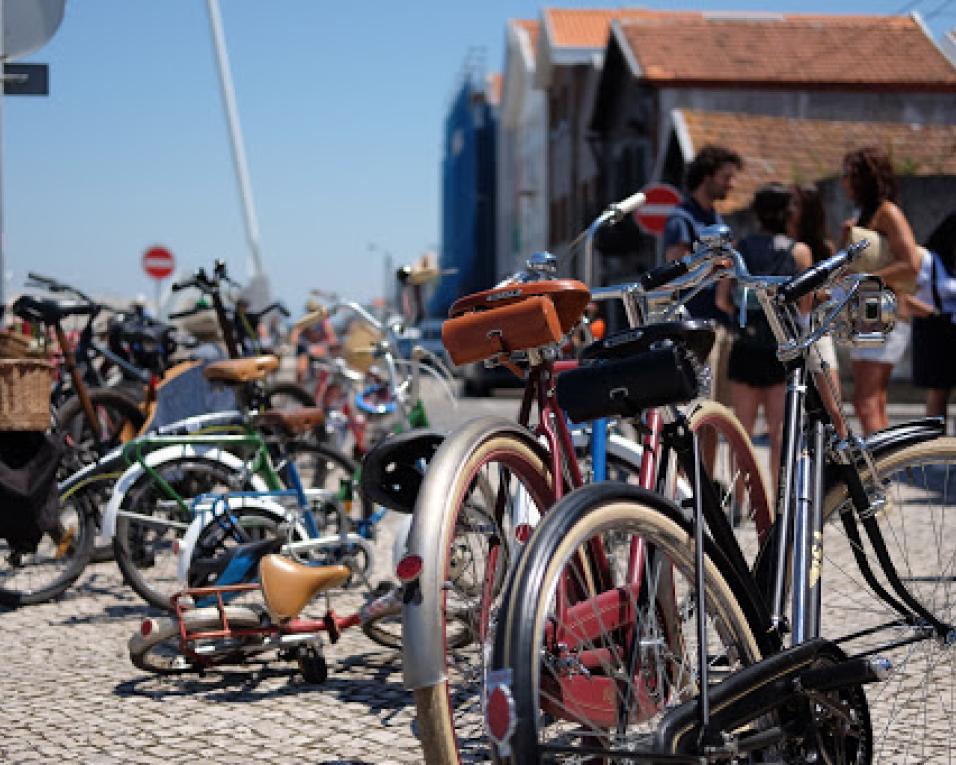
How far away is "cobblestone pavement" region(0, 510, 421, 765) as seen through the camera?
4148 millimetres

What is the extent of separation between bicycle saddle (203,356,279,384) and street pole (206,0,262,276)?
1951 cm

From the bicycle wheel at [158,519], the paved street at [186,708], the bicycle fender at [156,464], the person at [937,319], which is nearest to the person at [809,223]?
the person at [937,319]

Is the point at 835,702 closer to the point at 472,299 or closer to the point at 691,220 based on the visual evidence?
the point at 472,299

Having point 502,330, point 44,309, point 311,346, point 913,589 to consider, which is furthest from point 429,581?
point 311,346

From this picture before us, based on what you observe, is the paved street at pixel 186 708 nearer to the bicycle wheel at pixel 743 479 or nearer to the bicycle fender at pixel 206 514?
the bicycle fender at pixel 206 514

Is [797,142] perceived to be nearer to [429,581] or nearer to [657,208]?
[657,208]

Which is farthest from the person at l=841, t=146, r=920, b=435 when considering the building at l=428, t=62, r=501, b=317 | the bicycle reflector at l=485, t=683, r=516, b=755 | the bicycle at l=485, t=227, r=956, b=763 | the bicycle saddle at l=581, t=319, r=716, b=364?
the building at l=428, t=62, r=501, b=317

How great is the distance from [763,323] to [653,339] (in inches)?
186

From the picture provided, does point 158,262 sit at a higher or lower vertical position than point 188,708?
higher

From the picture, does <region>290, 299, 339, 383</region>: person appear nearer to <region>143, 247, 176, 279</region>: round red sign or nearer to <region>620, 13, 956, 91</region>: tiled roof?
<region>143, 247, 176, 279</region>: round red sign

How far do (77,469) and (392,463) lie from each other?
3.65 metres

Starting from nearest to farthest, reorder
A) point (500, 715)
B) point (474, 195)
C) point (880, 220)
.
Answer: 1. point (500, 715)
2. point (880, 220)
3. point (474, 195)

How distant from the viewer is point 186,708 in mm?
4699

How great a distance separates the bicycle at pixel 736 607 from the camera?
2562 millimetres
